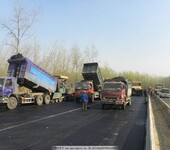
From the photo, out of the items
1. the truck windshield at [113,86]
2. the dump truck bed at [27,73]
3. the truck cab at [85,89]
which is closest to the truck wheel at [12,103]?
the dump truck bed at [27,73]

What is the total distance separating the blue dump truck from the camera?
25.7 metres

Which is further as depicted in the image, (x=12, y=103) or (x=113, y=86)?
(x=113, y=86)

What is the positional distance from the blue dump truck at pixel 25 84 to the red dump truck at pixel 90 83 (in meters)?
3.04

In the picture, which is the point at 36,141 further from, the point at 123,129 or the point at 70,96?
the point at 70,96

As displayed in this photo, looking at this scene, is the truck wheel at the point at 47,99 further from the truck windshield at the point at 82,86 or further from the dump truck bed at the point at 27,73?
the truck windshield at the point at 82,86

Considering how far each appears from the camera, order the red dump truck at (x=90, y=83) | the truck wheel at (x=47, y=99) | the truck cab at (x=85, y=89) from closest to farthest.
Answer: the truck wheel at (x=47, y=99) → the truck cab at (x=85, y=89) → the red dump truck at (x=90, y=83)

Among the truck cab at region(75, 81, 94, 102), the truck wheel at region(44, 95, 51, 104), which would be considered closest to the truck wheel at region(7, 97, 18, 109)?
the truck wheel at region(44, 95, 51, 104)

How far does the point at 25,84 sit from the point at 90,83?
885 centimetres

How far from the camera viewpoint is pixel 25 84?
29031 millimetres

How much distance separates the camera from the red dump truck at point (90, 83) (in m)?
35.4

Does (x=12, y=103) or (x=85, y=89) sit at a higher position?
(x=85, y=89)

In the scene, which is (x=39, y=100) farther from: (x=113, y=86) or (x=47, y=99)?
(x=113, y=86)

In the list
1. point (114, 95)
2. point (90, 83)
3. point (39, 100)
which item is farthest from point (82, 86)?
point (114, 95)

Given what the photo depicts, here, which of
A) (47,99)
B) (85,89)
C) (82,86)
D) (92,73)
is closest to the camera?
(47,99)
